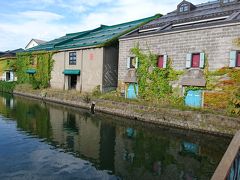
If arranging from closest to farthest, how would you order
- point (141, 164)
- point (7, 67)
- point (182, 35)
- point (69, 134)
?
1. point (141, 164)
2. point (69, 134)
3. point (182, 35)
4. point (7, 67)

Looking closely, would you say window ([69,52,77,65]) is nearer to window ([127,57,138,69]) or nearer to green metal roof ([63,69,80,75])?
green metal roof ([63,69,80,75])

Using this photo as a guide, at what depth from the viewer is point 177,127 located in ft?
60.2

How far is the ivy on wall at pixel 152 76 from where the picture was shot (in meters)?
22.3

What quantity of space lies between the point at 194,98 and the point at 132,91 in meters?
7.22

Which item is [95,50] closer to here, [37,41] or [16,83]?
[16,83]

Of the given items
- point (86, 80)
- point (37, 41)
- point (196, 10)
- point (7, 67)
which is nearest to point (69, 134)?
point (86, 80)

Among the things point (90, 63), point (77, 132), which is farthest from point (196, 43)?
point (90, 63)

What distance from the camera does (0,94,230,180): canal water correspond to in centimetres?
1072

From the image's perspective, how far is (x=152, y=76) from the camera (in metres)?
23.5

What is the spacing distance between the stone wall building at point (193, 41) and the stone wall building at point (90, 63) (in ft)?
10.1

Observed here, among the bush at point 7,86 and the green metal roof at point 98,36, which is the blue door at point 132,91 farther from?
the bush at point 7,86

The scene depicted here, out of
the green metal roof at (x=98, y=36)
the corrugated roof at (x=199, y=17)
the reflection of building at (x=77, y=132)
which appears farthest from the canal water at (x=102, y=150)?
the green metal roof at (x=98, y=36)

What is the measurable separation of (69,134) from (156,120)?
6945 millimetres

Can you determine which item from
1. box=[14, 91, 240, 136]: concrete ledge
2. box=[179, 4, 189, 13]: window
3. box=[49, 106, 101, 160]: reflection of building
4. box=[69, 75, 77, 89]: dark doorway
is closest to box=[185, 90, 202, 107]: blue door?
→ box=[14, 91, 240, 136]: concrete ledge
